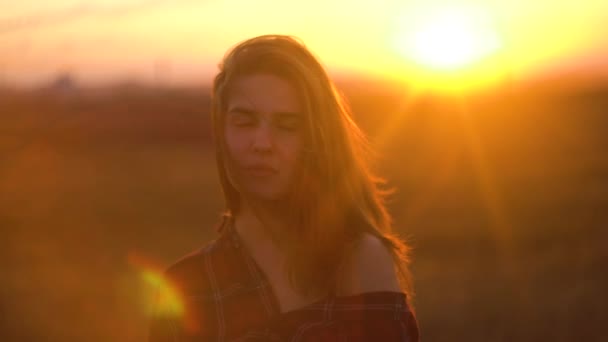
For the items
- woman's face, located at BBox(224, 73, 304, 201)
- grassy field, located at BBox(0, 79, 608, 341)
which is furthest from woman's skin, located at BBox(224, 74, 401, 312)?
grassy field, located at BBox(0, 79, 608, 341)

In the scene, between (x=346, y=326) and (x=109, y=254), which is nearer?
(x=346, y=326)

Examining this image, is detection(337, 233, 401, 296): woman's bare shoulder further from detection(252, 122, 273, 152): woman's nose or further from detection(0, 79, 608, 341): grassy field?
detection(0, 79, 608, 341): grassy field

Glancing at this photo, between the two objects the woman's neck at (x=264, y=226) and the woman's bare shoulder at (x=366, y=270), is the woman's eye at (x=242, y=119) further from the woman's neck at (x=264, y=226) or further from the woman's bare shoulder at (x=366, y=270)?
the woman's bare shoulder at (x=366, y=270)

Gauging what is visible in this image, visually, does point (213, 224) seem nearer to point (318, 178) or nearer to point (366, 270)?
point (318, 178)

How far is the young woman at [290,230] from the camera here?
2.47 metres

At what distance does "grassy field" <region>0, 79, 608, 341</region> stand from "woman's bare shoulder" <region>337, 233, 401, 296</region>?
1.83m

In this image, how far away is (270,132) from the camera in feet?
8.41

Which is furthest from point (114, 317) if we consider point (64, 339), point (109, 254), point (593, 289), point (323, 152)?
point (323, 152)

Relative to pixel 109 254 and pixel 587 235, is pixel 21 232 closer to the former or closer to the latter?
pixel 109 254

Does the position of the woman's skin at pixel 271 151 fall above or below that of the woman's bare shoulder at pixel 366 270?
above

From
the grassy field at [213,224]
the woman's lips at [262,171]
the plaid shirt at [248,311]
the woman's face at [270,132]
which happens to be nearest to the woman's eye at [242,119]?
the woman's face at [270,132]

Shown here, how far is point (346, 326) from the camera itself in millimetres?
2418

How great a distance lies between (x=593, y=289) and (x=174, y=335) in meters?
7.09

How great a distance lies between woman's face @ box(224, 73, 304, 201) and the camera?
2570mm
